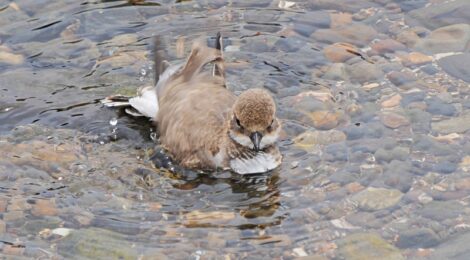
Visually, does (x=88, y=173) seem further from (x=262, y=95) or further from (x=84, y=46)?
(x=84, y=46)

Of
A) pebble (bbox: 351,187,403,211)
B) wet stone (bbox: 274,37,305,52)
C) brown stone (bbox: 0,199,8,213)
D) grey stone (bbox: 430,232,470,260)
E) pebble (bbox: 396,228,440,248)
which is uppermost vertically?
wet stone (bbox: 274,37,305,52)

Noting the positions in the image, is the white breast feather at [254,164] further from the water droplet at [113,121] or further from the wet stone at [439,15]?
the wet stone at [439,15]

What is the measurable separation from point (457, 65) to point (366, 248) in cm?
350

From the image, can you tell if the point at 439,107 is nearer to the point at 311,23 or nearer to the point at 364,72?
the point at 364,72

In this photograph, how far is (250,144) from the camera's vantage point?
10062 mm

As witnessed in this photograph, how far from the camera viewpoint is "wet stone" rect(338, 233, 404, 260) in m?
8.75

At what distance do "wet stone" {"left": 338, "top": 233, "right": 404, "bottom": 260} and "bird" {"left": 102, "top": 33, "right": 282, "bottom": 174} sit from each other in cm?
143

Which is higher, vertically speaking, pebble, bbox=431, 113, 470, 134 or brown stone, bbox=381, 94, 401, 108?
brown stone, bbox=381, 94, 401, 108

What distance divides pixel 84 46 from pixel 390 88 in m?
3.53

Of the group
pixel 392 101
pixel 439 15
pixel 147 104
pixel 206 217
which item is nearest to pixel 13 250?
pixel 206 217

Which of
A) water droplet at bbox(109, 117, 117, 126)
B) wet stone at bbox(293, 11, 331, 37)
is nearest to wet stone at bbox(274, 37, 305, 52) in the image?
wet stone at bbox(293, 11, 331, 37)

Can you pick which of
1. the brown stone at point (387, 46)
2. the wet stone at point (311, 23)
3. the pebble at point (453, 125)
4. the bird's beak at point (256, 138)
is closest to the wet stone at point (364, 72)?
the brown stone at point (387, 46)

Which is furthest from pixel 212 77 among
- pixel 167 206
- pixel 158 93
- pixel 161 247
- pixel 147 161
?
pixel 161 247

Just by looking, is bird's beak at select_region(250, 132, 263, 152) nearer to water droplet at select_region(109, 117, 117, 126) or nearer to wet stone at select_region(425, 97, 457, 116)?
water droplet at select_region(109, 117, 117, 126)
